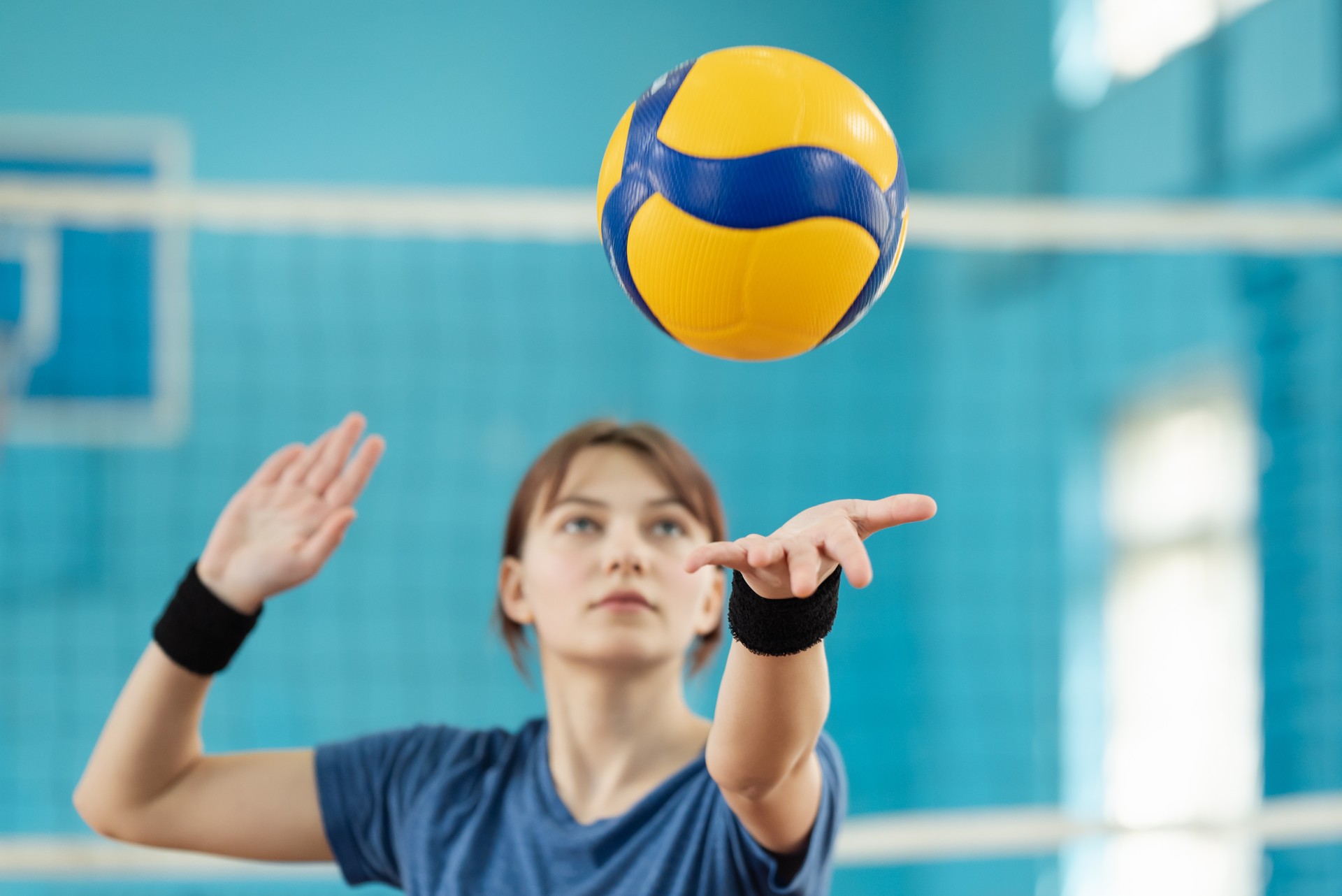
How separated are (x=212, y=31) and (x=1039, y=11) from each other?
12.6 feet

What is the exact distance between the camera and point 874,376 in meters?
6.62

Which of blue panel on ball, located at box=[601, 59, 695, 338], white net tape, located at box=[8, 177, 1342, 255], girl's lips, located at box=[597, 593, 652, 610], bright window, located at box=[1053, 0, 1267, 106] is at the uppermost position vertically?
bright window, located at box=[1053, 0, 1267, 106]

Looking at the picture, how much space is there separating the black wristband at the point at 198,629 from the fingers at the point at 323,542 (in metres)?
0.12

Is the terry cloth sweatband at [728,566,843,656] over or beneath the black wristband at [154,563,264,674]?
beneath

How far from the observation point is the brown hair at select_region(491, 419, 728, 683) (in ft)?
6.44

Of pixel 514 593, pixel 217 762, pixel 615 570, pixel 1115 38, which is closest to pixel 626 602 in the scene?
pixel 615 570

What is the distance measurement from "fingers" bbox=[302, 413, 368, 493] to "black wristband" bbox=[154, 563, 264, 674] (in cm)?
23

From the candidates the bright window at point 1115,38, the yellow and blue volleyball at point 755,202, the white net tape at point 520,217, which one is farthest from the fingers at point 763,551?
the bright window at point 1115,38

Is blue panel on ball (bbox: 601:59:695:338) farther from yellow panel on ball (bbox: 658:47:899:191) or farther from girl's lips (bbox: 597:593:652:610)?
girl's lips (bbox: 597:593:652:610)

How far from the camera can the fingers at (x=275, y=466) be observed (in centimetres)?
204

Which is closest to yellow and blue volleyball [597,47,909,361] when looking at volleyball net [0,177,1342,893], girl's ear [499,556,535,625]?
girl's ear [499,556,535,625]

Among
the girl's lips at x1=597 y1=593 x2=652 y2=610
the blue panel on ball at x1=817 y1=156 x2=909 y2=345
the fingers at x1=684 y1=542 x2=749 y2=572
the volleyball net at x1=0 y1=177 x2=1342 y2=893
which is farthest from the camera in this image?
the volleyball net at x1=0 y1=177 x2=1342 y2=893

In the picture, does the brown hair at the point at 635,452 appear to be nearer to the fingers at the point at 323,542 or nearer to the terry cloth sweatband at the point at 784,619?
the fingers at the point at 323,542

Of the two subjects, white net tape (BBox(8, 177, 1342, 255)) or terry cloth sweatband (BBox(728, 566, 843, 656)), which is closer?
terry cloth sweatband (BBox(728, 566, 843, 656))
